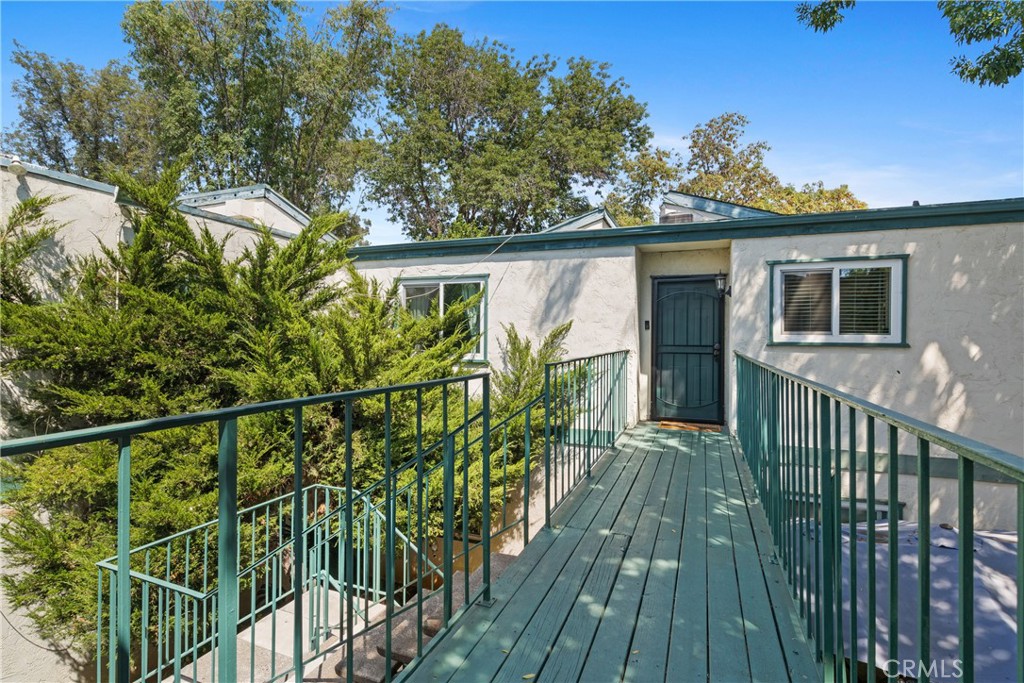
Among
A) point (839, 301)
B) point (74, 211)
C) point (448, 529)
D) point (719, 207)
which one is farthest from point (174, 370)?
point (719, 207)

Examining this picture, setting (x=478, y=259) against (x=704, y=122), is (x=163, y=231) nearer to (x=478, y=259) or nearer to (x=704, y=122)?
(x=478, y=259)

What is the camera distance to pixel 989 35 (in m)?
6.79

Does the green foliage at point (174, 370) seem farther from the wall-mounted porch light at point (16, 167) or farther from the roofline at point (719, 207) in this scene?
the roofline at point (719, 207)

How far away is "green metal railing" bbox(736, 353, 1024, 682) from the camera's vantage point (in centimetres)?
83

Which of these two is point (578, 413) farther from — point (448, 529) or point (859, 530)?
point (448, 529)

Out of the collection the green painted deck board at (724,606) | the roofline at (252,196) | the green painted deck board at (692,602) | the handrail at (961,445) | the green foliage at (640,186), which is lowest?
the green painted deck board at (692,602)

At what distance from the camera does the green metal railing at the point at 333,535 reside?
1091mm

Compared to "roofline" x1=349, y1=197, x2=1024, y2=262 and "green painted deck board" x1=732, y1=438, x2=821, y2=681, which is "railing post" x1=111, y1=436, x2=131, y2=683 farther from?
"roofline" x1=349, y1=197, x2=1024, y2=262

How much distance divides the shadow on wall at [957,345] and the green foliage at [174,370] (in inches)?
199

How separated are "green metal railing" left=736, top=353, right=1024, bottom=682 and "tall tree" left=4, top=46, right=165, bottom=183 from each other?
23.7m

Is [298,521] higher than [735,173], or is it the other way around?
[735,173]

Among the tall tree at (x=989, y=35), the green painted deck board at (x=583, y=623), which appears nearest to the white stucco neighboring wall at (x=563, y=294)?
the green painted deck board at (x=583, y=623)

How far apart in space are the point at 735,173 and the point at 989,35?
15532mm

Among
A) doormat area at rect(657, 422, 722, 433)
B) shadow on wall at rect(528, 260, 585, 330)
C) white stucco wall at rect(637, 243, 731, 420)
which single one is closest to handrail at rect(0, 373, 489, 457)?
doormat area at rect(657, 422, 722, 433)
